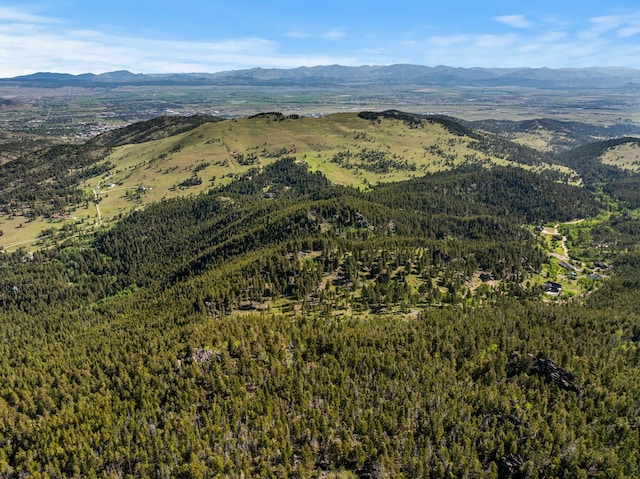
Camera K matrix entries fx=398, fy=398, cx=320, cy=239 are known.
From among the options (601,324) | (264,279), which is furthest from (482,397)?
(264,279)

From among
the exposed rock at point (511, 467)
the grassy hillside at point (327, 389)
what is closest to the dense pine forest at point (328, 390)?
the exposed rock at point (511, 467)

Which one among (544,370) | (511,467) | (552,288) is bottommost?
(552,288)

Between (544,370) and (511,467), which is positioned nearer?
(511,467)

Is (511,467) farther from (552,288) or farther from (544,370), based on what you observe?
(552,288)

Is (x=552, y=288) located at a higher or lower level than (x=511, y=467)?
lower

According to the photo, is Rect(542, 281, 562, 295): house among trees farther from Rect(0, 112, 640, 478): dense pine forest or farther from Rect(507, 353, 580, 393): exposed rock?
Rect(507, 353, 580, 393): exposed rock

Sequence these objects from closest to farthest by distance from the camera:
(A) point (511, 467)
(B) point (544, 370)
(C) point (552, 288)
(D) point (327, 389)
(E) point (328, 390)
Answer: (A) point (511, 467) → (E) point (328, 390) → (D) point (327, 389) → (B) point (544, 370) → (C) point (552, 288)

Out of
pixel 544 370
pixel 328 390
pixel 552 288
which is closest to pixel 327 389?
pixel 328 390

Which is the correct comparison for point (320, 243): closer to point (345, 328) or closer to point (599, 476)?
point (345, 328)

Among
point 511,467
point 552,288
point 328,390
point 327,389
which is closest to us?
point 511,467
